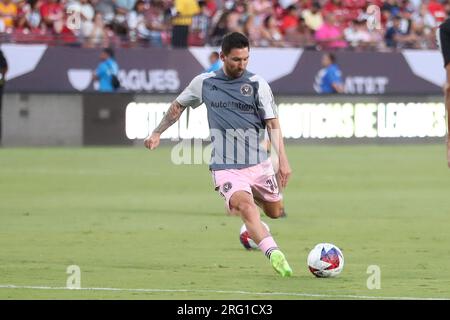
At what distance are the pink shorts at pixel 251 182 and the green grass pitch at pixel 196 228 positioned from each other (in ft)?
2.34

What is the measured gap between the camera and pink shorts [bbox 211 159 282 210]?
456 inches

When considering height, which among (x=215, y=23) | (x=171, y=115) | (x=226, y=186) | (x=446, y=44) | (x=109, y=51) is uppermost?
(x=446, y=44)

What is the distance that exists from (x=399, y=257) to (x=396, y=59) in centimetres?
1984

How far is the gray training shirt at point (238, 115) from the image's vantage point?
1166 centimetres

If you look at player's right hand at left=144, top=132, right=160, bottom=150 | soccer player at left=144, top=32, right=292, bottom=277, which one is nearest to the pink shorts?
soccer player at left=144, top=32, right=292, bottom=277

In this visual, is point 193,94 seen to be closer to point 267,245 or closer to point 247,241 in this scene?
point 267,245

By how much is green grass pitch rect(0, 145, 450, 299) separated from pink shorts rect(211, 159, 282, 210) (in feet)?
2.34

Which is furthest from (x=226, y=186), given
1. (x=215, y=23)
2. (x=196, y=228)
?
(x=215, y=23)

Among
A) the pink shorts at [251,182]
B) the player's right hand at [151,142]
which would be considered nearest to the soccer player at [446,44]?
the pink shorts at [251,182]

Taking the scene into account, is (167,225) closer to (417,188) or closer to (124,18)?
(417,188)

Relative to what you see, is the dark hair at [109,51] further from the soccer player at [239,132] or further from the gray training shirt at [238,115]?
the gray training shirt at [238,115]

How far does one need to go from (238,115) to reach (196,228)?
177 inches

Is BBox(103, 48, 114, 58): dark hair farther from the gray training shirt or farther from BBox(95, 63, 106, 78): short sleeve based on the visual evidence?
the gray training shirt

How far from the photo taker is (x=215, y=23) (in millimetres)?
31219
